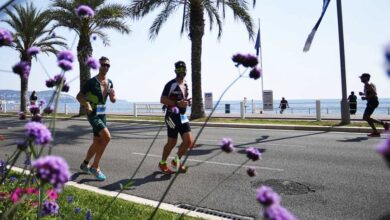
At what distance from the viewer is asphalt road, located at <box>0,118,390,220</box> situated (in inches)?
218

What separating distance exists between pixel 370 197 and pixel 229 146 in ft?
14.8

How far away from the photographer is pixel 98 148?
279 inches

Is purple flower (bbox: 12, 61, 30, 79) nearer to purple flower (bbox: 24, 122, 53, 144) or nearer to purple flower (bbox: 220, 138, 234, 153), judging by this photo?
purple flower (bbox: 24, 122, 53, 144)

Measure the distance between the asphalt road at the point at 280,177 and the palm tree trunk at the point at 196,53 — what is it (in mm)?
10161

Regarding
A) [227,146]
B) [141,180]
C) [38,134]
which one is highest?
[38,134]

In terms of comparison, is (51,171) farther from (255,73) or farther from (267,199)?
(255,73)

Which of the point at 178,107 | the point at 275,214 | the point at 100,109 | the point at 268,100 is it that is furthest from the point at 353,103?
the point at 275,214

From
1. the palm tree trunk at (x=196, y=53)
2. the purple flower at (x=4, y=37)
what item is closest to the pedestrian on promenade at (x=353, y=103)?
the palm tree trunk at (x=196, y=53)

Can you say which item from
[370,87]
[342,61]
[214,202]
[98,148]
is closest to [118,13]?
[342,61]

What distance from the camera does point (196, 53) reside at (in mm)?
22266

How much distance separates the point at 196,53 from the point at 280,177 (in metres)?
15.6

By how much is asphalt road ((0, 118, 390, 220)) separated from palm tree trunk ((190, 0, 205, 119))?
1016 cm

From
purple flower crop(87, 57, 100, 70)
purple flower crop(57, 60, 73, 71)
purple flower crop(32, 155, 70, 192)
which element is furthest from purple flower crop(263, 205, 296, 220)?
purple flower crop(87, 57, 100, 70)

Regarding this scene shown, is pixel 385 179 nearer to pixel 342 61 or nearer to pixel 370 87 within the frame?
pixel 370 87
